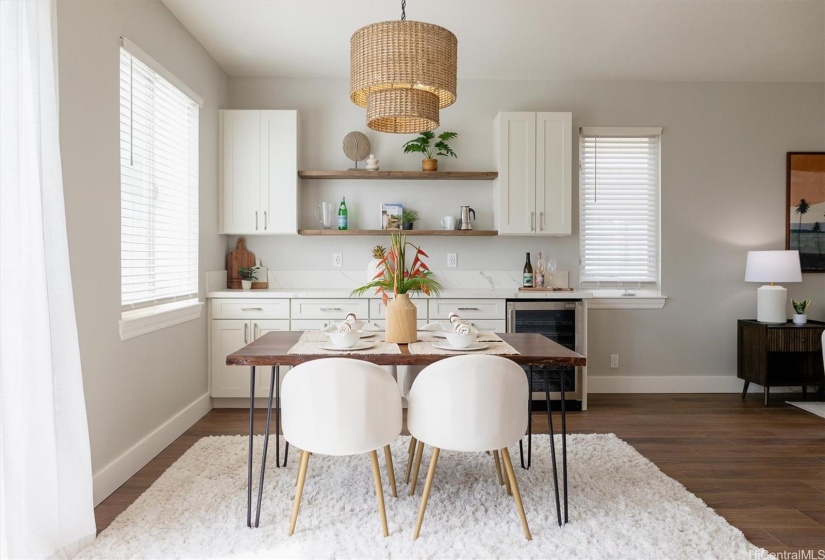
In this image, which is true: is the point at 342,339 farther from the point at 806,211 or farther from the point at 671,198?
the point at 806,211

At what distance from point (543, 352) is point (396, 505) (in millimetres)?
981

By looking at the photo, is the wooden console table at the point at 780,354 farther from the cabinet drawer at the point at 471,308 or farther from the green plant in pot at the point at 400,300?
the green plant in pot at the point at 400,300

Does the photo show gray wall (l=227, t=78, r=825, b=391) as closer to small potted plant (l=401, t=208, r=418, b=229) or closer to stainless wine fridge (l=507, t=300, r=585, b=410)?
small potted plant (l=401, t=208, r=418, b=229)

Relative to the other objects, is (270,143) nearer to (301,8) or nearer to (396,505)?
(301,8)

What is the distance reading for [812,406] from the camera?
14.9 feet

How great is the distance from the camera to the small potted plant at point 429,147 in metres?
4.71

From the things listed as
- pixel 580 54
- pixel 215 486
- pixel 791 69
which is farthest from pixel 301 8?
pixel 791 69

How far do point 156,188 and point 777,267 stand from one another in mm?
4750

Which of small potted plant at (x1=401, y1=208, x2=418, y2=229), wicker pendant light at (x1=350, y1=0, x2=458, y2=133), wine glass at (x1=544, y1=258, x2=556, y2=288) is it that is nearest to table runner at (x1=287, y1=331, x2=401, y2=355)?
wicker pendant light at (x1=350, y1=0, x2=458, y2=133)

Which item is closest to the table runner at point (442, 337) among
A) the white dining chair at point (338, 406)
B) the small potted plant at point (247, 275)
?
the white dining chair at point (338, 406)

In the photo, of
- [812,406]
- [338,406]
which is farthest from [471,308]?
[812,406]

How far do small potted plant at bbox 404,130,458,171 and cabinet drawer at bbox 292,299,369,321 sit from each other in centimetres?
129

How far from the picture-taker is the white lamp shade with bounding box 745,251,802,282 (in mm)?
4625

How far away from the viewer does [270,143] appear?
15.2ft
